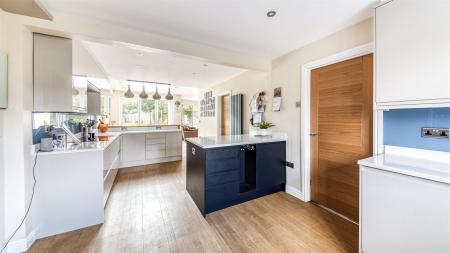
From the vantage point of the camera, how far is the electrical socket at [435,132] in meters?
1.29

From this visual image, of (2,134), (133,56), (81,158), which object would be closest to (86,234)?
(81,158)

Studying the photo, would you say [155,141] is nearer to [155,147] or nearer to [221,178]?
[155,147]

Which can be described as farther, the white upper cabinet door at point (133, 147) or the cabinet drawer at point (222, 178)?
the white upper cabinet door at point (133, 147)

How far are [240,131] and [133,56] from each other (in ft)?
8.70

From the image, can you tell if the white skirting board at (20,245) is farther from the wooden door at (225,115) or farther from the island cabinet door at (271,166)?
the wooden door at (225,115)

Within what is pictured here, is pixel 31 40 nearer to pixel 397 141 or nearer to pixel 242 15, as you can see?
pixel 242 15

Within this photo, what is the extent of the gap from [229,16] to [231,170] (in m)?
1.78

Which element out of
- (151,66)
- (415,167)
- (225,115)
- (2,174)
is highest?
(151,66)

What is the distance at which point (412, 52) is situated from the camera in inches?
49.9

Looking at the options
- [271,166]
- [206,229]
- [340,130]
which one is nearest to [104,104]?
[206,229]

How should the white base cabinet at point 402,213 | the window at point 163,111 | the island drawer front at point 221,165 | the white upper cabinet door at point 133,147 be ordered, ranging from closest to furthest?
the white base cabinet at point 402,213 < the island drawer front at point 221,165 < the white upper cabinet door at point 133,147 < the window at point 163,111

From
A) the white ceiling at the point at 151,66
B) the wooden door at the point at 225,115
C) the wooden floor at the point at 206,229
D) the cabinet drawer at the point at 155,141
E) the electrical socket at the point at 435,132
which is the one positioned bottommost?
the wooden floor at the point at 206,229

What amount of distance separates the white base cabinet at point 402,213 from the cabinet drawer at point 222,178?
1.34 m

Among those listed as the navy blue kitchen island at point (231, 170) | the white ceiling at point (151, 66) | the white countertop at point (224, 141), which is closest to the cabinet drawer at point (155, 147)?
the white ceiling at point (151, 66)
